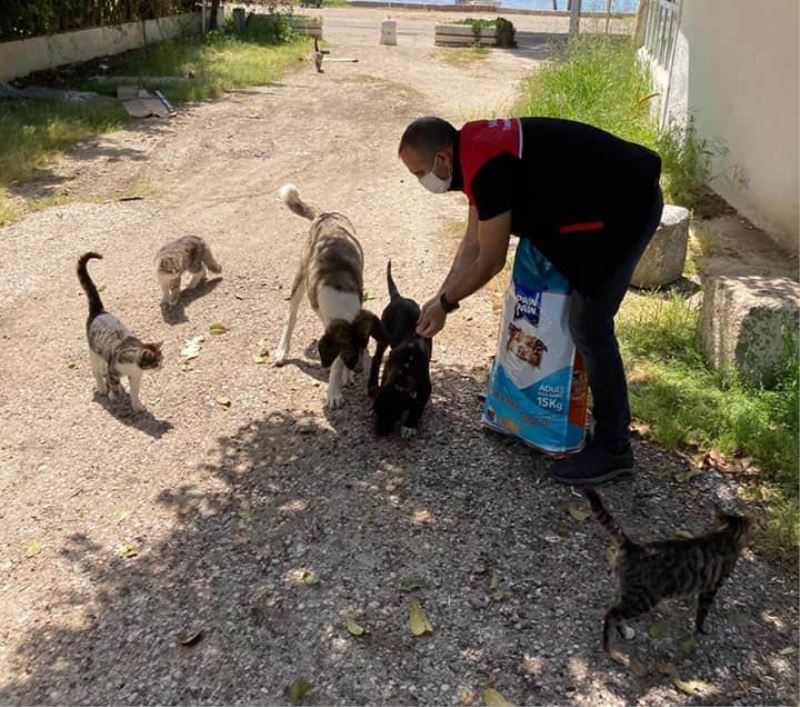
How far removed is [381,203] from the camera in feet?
31.2

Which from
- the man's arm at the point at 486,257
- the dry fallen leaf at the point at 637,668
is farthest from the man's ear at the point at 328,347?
the dry fallen leaf at the point at 637,668

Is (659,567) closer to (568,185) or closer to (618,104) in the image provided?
(568,185)

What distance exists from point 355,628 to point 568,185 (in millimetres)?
2229

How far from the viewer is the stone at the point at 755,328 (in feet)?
16.2

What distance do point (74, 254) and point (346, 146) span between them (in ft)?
17.2

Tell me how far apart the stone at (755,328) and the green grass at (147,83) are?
7.48m

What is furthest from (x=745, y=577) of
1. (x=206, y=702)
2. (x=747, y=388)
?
(x=206, y=702)

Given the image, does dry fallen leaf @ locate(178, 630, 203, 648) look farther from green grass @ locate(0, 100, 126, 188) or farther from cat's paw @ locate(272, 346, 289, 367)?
green grass @ locate(0, 100, 126, 188)

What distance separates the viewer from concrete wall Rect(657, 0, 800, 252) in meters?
7.29

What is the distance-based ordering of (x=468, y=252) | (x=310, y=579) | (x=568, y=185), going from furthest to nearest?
1. (x=468, y=252)
2. (x=310, y=579)
3. (x=568, y=185)

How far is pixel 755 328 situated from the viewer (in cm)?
497

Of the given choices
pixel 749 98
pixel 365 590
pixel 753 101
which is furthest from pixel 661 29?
pixel 365 590

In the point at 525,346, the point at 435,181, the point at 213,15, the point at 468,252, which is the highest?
the point at 213,15

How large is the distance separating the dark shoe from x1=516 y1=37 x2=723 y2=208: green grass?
16.4ft
